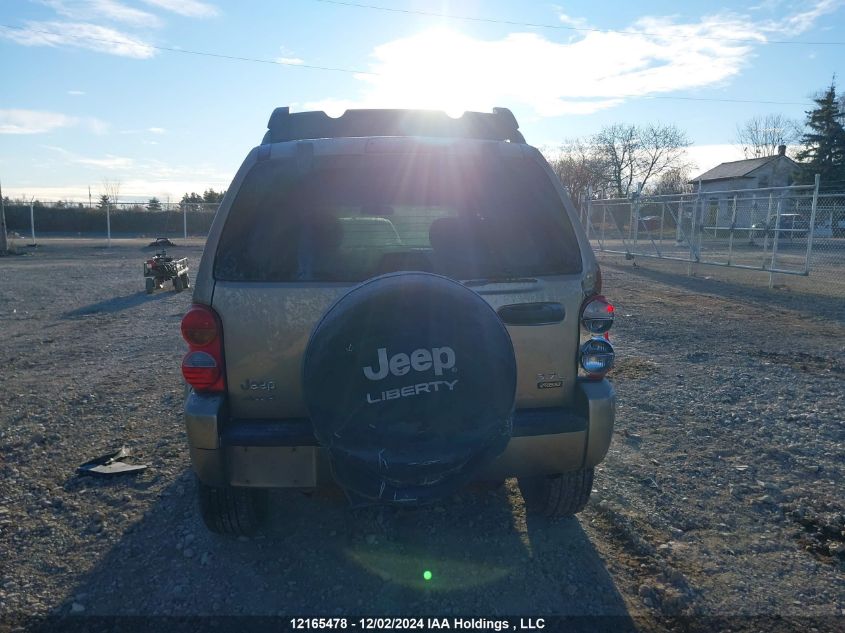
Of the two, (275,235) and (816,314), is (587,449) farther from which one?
(816,314)

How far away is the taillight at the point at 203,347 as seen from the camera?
2.83 m

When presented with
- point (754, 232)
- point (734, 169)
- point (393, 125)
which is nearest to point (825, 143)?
point (734, 169)

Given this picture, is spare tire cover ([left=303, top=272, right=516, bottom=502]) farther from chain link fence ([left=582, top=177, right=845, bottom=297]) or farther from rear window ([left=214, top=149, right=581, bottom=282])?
chain link fence ([left=582, top=177, right=845, bottom=297])

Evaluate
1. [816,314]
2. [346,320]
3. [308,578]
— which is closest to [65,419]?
[308,578]

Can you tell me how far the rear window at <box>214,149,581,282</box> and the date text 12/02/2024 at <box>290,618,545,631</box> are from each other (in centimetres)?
144

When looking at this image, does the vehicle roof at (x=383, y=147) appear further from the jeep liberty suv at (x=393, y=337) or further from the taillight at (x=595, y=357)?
the taillight at (x=595, y=357)

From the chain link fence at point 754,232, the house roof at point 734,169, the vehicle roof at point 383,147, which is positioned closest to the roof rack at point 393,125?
the vehicle roof at point 383,147

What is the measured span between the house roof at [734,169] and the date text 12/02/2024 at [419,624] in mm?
63704

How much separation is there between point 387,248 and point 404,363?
1.06 m

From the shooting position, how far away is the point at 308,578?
9.84 ft

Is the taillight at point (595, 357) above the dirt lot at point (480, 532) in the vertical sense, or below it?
above

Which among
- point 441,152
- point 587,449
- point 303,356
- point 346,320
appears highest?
point 441,152

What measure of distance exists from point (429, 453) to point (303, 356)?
2.15 ft

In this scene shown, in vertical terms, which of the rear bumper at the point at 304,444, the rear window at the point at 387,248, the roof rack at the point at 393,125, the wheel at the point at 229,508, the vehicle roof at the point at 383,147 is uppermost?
the roof rack at the point at 393,125
